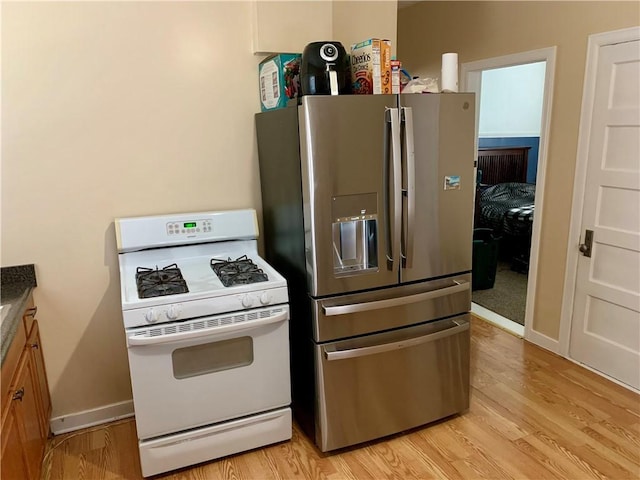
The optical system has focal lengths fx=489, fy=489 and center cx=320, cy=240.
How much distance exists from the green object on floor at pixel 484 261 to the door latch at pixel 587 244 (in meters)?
1.36

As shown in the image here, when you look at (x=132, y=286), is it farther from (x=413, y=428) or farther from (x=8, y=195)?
(x=413, y=428)

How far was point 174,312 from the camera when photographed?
2.00 meters

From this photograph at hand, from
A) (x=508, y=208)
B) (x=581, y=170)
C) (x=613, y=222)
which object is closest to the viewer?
(x=613, y=222)

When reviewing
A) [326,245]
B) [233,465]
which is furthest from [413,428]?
[326,245]

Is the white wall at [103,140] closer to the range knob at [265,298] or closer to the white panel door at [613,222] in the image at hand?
the range knob at [265,298]

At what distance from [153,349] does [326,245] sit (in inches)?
33.1

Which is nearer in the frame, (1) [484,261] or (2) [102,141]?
(2) [102,141]

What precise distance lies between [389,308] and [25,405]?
1.56 m

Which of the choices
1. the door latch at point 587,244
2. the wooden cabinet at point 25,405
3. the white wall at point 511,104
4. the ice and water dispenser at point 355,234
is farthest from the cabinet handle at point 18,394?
the white wall at point 511,104

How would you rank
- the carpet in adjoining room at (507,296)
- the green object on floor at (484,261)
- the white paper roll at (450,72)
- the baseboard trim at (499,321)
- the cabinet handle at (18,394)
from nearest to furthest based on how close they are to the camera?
the cabinet handle at (18,394), the white paper roll at (450,72), the baseboard trim at (499,321), the carpet in adjoining room at (507,296), the green object on floor at (484,261)

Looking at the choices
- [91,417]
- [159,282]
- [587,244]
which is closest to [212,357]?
[159,282]

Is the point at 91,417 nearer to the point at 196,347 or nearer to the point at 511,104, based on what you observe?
the point at 196,347

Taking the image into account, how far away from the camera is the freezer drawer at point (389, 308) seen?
7.26ft

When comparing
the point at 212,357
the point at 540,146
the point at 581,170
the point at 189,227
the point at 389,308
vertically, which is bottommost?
the point at 212,357
